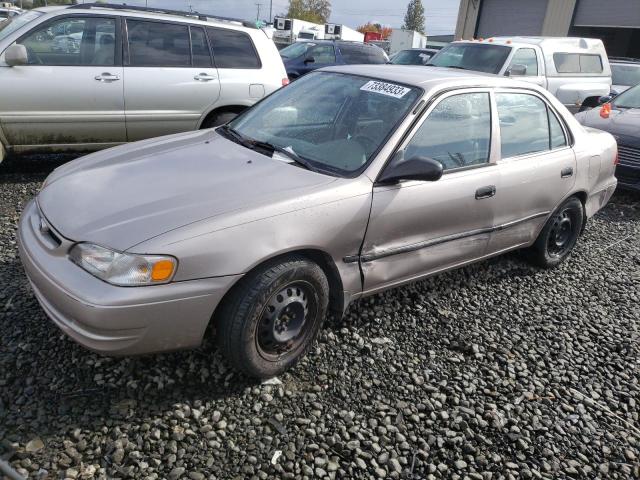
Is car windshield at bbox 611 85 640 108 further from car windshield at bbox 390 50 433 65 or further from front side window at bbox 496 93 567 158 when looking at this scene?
car windshield at bbox 390 50 433 65

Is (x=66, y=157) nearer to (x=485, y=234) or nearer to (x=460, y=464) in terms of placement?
(x=485, y=234)

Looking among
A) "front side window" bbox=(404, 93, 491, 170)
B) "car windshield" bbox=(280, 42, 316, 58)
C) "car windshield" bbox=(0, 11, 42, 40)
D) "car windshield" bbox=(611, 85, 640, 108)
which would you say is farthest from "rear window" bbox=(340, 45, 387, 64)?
"front side window" bbox=(404, 93, 491, 170)

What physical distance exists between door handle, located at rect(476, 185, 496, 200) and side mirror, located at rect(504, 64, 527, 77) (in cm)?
639

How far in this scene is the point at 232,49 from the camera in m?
6.11

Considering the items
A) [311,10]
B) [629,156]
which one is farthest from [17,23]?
[311,10]

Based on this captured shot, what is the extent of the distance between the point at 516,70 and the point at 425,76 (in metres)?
6.51

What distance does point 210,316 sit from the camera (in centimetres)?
243

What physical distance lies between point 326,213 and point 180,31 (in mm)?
4156

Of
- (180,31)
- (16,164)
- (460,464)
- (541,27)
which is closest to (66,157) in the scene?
(16,164)

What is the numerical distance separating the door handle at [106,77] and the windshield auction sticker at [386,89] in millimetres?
3145

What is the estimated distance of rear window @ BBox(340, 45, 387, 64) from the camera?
1302 centimetres

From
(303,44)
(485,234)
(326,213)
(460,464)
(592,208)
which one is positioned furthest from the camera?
(303,44)

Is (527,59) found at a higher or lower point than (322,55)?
higher

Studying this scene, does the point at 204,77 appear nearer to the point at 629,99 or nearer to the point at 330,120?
the point at 330,120
